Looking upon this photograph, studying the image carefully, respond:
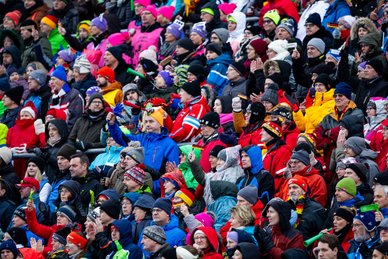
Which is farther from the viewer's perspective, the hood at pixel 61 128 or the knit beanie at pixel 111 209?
the hood at pixel 61 128

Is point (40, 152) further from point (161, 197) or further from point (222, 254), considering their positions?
point (222, 254)

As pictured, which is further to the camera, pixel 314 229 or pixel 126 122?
pixel 126 122

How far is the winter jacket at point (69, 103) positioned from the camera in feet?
75.8

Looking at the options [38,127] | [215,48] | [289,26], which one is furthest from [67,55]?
[289,26]

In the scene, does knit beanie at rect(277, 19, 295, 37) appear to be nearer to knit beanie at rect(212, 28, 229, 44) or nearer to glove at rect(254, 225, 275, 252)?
knit beanie at rect(212, 28, 229, 44)

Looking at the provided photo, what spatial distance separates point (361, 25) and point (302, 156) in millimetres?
3533

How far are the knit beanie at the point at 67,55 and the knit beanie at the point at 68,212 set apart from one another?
603cm

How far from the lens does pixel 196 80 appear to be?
22234mm

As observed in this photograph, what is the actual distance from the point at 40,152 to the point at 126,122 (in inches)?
51.2

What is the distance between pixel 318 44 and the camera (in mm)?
21938

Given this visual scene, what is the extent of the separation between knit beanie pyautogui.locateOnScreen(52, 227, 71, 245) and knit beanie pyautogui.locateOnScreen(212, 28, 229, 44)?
528 centimetres

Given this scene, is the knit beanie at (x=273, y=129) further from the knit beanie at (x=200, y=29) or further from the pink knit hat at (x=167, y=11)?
the pink knit hat at (x=167, y=11)

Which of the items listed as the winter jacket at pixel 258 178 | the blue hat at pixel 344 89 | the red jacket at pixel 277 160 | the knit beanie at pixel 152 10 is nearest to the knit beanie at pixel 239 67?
the blue hat at pixel 344 89

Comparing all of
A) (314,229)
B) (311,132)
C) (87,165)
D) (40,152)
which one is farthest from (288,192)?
(40,152)
